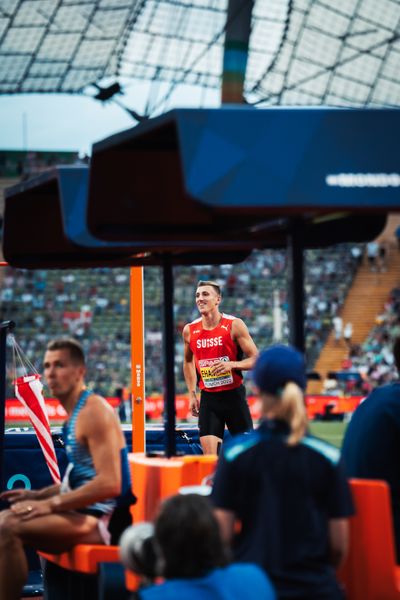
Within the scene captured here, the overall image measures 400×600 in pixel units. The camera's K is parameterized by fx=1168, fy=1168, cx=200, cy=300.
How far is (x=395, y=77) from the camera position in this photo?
40000 mm

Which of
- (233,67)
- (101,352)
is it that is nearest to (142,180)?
(233,67)

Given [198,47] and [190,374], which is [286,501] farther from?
[198,47]

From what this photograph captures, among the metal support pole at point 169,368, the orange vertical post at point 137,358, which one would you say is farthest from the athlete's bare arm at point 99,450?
the orange vertical post at point 137,358

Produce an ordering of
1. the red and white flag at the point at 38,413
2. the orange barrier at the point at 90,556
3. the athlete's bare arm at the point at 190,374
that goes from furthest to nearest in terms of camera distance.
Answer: the athlete's bare arm at the point at 190,374
the red and white flag at the point at 38,413
the orange barrier at the point at 90,556

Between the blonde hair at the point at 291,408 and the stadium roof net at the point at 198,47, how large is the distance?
32518mm

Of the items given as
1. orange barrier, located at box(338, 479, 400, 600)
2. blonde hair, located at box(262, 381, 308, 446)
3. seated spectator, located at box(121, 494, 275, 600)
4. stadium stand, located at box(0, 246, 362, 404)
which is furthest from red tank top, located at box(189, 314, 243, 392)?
stadium stand, located at box(0, 246, 362, 404)

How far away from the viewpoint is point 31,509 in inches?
230

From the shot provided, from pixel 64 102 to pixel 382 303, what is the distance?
14.1 meters

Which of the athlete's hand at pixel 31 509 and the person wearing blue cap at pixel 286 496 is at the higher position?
the person wearing blue cap at pixel 286 496

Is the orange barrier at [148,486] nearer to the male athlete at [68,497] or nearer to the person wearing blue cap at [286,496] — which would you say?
the male athlete at [68,497]

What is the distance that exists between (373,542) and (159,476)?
64.9 inches

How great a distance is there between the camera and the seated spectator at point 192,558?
341cm

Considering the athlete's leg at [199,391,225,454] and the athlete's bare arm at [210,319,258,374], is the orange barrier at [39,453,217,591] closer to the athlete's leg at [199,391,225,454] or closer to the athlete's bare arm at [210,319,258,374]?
the athlete's leg at [199,391,225,454]

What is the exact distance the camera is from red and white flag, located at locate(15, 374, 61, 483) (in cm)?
879
